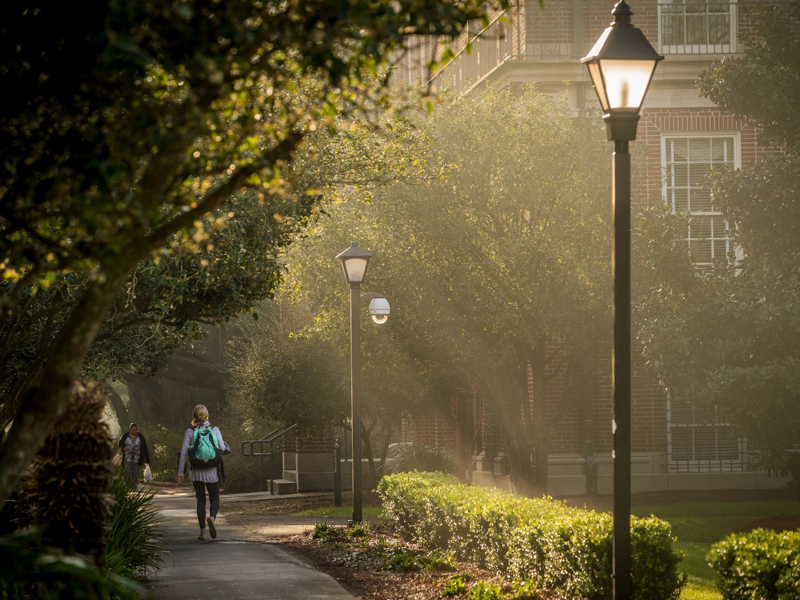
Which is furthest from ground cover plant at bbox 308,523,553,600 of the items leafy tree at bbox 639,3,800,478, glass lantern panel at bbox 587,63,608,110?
leafy tree at bbox 639,3,800,478

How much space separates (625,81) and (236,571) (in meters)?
6.09

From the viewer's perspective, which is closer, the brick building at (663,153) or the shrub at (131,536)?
the shrub at (131,536)

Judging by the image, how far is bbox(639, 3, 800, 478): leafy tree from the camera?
11922 millimetres

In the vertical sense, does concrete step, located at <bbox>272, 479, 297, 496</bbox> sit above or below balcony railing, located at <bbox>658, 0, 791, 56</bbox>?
below

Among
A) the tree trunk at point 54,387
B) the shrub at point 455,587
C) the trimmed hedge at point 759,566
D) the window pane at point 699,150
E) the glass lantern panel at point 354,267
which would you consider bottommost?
the shrub at point 455,587

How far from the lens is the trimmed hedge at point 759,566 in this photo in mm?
5348

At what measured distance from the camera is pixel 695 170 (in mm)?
18016

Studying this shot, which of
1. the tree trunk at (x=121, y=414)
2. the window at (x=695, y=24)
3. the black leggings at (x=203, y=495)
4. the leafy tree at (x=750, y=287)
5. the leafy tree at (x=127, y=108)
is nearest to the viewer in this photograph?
the leafy tree at (x=127, y=108)

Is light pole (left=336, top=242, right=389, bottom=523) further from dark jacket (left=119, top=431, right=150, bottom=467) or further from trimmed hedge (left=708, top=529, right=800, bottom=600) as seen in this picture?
trimmed hedge (left=708, top=529, right=800, bottom=600)

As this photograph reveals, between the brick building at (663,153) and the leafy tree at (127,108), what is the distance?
1440cm

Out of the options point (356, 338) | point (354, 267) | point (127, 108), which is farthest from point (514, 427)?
point (127, 108)

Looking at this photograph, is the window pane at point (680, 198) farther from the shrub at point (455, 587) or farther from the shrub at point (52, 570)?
the shrub at point (52, 570)

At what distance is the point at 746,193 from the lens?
1323 cm

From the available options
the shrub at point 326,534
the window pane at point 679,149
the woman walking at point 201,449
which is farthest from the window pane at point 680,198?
the woman walking at point 201,449
